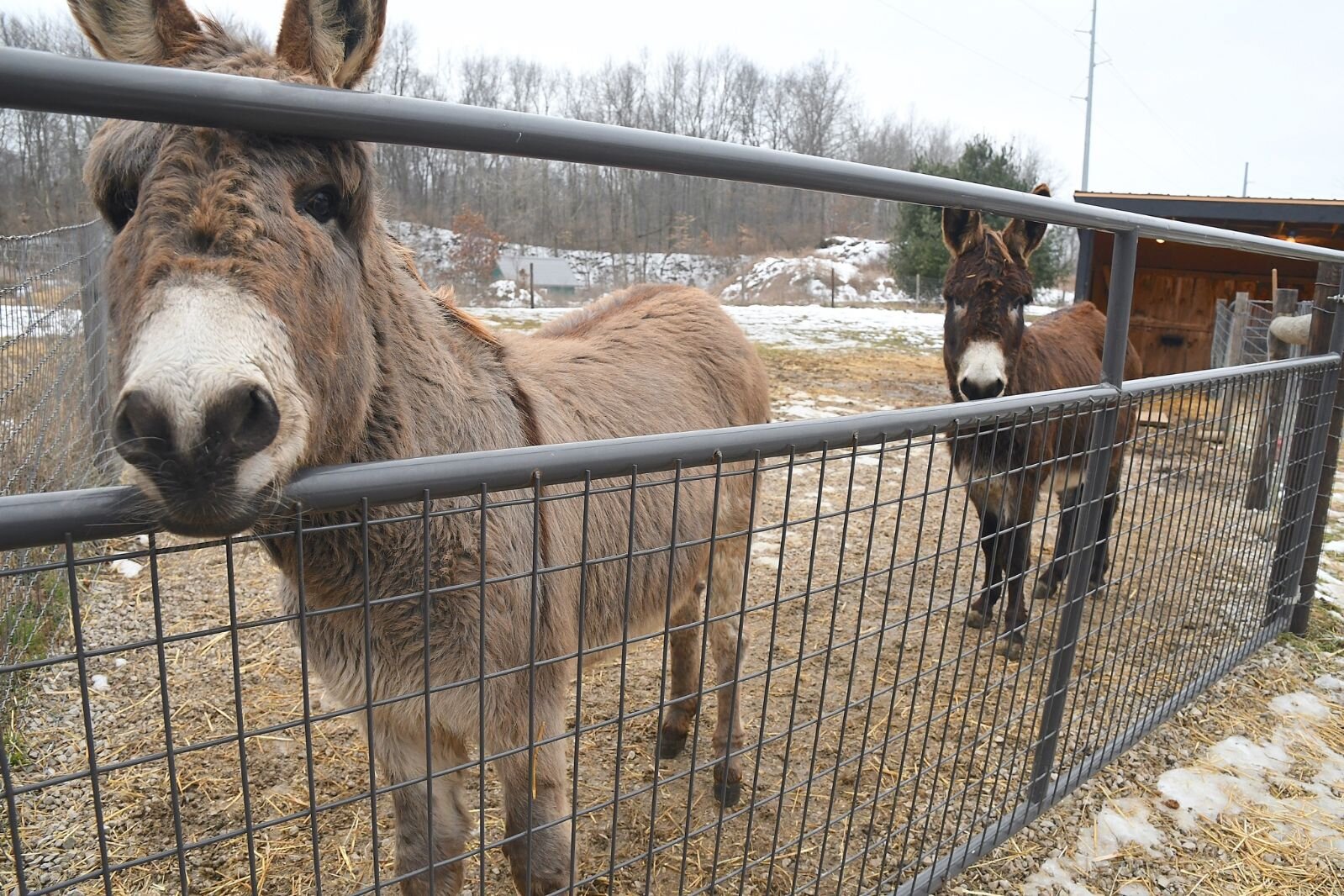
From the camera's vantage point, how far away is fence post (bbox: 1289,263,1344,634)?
12.6 feet

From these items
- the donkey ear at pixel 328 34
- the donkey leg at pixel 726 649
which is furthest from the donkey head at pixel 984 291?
the donkey ear at pixel 328 34

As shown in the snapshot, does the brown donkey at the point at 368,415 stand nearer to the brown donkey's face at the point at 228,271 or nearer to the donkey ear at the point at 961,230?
the brown donkey's face at the point at 228,271

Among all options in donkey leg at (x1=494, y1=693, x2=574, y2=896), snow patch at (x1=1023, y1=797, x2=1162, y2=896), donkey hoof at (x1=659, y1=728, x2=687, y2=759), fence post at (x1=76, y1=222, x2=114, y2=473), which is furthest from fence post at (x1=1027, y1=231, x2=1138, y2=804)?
fence post at (x1=76, y1=222, x2=114, y2=473)

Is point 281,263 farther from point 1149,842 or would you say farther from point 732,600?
point 1149,842

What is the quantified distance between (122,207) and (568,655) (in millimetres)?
1193

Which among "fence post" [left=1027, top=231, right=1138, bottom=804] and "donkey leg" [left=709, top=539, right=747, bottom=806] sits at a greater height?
"fence post" [left=1027, top=231, right=1138, bottom=804]

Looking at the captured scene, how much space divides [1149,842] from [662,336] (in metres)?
2.73

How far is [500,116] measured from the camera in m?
1.22

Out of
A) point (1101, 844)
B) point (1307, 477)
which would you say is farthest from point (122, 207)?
point (1307, 477)

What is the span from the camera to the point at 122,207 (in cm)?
133

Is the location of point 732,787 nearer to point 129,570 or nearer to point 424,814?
point 424,814

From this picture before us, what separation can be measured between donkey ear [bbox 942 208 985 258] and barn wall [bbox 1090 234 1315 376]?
29.2ft

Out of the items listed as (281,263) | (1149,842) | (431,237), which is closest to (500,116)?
(281,263)

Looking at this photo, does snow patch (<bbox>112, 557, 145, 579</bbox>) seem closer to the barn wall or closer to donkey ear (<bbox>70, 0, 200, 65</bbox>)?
donkey ear (<bbox>70, 0, 200, 65</bbox>)
